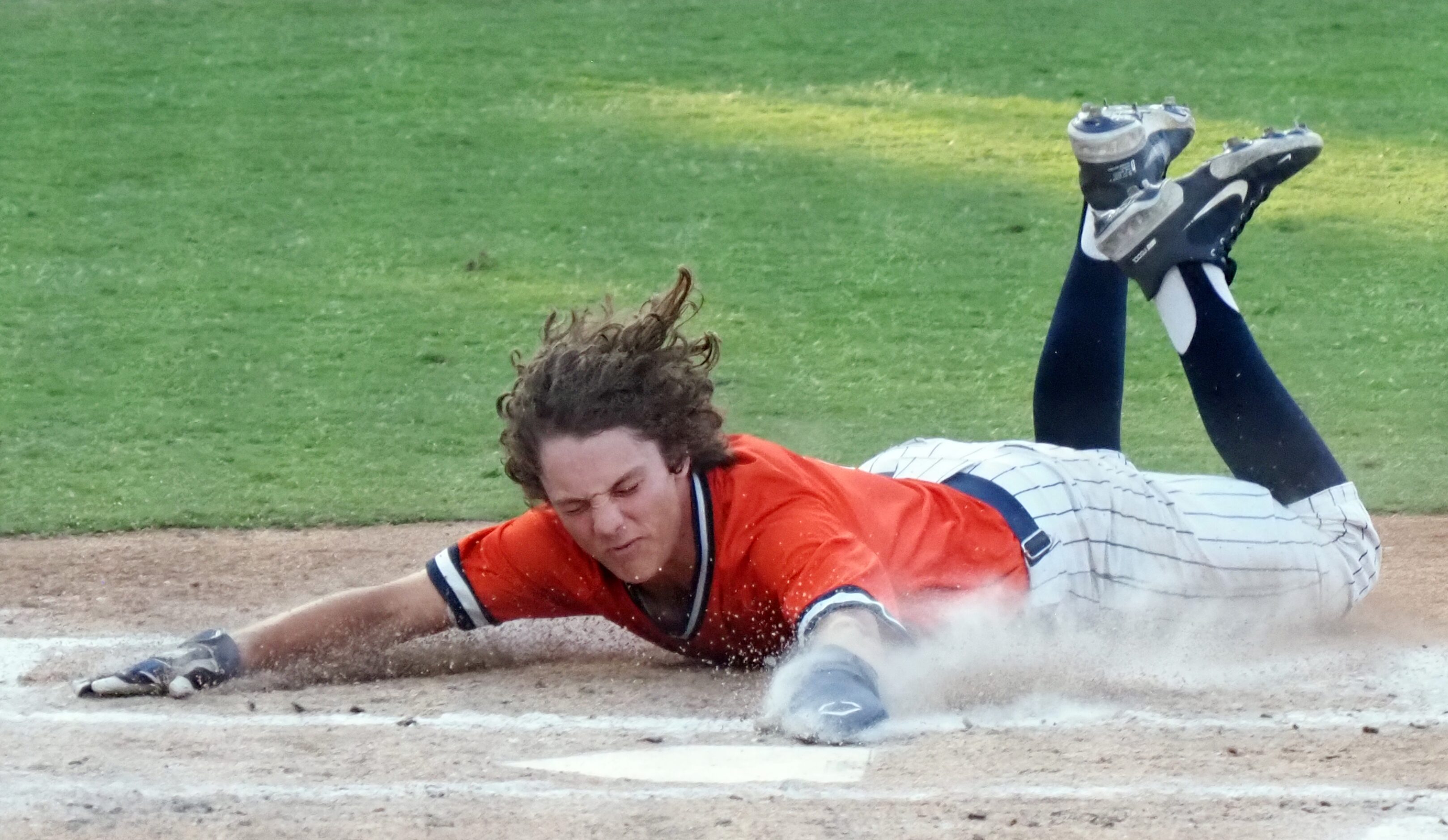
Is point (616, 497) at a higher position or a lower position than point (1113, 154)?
lower

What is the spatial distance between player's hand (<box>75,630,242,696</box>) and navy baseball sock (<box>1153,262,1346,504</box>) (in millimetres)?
1835

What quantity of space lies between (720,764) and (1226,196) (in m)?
1.73

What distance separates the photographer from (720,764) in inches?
93.7

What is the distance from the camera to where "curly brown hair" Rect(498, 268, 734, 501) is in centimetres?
274

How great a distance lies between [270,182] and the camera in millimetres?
7469

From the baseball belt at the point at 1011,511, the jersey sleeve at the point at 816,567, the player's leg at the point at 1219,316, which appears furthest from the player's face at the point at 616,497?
the player's leg at the point at 1219,316

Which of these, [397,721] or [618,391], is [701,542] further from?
[397,721]

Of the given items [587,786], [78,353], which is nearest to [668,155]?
[78,353]

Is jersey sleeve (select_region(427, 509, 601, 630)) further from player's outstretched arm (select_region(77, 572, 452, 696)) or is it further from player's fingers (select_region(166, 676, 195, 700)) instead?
player's fingers (select_region(166, 676, 195, 700))

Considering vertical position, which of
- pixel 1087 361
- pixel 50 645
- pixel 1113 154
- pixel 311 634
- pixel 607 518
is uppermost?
pixel 1113 154

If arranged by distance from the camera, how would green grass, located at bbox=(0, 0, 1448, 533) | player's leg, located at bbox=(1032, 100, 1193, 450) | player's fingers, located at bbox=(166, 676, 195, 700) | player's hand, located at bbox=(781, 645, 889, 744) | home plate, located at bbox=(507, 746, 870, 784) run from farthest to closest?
green grass, located at bbox=(0, 0, 1448, 533) → player's leg, located at bbox=(1032, 100, 1193, 450) → player's fingers, located at bbox=(166, 676, 195, 700) → player's hand, located at bbox=(781, 645, 889, 744) → home plate, located at bbox=(507, 746, 870, 784)

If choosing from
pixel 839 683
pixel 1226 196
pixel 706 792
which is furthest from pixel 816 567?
pixel 1226 196

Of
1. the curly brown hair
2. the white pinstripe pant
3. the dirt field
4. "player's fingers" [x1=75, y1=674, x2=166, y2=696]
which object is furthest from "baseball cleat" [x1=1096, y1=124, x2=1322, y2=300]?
"player's fingers" [x1=75, y1=674, x2=166, y2=696]

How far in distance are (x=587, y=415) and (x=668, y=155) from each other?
17.2 ft
